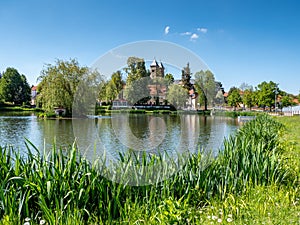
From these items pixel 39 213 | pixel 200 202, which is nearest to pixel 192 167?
pixel 200 202

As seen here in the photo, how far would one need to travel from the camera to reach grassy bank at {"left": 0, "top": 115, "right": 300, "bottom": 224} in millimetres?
2646

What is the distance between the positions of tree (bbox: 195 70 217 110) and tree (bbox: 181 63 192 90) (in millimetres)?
150

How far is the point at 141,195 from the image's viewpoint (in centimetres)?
316

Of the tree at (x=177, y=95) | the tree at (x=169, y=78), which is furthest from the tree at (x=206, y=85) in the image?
the tree at (x=169, y=78)

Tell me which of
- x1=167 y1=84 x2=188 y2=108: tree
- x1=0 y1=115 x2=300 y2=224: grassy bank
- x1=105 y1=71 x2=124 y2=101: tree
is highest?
x1=105 y1=71 x2=124 y2=101: tree

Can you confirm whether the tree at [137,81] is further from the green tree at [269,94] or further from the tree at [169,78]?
the green tree at [269,94]

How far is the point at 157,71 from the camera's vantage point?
4844 millimetres

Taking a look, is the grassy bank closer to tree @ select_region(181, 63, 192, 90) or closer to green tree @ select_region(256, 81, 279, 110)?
tree @ select_region(181, 63, 192, 90)

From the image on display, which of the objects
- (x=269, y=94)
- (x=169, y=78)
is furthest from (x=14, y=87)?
(x=169, y=78)

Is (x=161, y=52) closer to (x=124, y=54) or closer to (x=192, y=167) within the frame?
(x=124, y=54)

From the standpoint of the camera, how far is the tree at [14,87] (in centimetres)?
5403

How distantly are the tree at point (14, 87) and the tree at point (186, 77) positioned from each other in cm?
5633

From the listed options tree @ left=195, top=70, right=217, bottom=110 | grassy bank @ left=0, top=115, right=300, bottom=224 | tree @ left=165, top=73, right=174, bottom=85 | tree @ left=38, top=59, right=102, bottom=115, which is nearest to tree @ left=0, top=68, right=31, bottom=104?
tree @ left=38, top=59, right=102, bottom=115

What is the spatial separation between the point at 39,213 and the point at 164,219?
4.25ft
